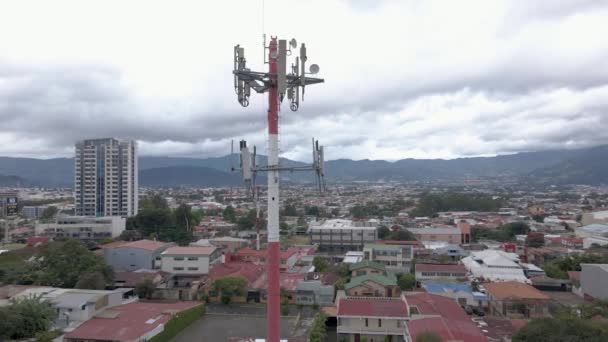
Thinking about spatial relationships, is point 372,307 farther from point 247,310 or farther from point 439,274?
point 439,274

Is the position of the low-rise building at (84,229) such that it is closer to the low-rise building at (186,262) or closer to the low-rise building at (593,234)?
the low-rise building at (186,262)

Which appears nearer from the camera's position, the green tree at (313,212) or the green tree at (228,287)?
the green tree at (228,287)

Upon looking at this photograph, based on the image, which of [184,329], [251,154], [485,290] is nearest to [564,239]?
[485,290]

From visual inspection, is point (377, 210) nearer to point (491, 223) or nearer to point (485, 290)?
point (491, 223)

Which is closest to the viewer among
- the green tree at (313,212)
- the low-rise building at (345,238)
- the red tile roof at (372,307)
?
the red tile roof at (372,307)

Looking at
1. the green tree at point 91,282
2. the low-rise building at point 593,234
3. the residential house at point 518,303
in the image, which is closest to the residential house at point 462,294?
the residential house at point 518,303

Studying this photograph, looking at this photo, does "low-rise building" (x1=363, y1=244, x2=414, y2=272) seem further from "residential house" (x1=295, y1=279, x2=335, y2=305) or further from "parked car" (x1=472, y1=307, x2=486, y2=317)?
"parked car" (x1=472, y1=307, x2=486, y2=317)

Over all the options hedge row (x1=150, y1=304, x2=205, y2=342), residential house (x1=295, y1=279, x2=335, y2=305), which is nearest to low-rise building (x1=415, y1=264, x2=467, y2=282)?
residential house (x1=295, y1=279, x2=335, y2=305)
